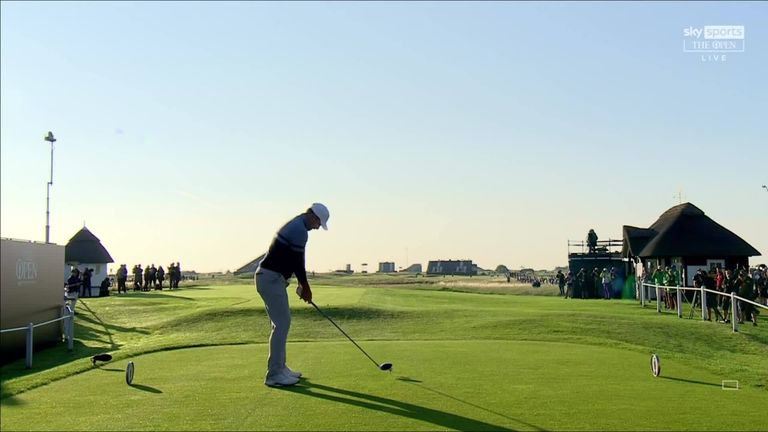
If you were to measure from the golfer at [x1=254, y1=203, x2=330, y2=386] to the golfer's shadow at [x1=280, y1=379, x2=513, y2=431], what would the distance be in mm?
662

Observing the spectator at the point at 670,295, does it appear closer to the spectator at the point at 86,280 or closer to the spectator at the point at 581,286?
the spectator at the point at 581,286

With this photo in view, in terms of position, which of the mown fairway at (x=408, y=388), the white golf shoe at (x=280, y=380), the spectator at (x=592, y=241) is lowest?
the mown fairway at (x=408, y=388)

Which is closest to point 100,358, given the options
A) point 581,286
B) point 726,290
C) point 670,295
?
point 726,290

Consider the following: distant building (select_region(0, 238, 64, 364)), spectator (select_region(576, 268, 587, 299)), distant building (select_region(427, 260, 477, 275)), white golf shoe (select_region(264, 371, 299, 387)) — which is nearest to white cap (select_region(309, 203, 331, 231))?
white golf shoe (select_region(264, 371, 299, 387))

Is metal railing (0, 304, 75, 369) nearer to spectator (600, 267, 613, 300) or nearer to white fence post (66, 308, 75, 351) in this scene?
white fence post (66, 308, 75, 351)

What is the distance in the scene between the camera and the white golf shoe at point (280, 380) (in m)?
9.95

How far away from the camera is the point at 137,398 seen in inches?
358

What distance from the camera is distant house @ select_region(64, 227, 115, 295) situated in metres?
51.5

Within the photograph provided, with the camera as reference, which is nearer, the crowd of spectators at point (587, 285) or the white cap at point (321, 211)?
the white cap at point (321, 211)

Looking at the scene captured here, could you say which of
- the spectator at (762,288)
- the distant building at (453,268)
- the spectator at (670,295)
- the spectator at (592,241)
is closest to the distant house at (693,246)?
the spectator at (762,288)

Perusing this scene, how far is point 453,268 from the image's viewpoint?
178 meters

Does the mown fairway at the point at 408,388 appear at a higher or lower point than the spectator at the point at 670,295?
lower

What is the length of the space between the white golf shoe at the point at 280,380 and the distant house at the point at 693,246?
38275 millimetres

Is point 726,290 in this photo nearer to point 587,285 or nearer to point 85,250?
point 587,285
